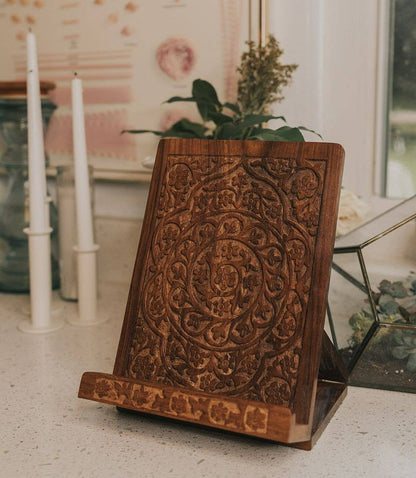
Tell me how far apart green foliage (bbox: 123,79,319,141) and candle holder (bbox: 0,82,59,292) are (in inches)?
9.5

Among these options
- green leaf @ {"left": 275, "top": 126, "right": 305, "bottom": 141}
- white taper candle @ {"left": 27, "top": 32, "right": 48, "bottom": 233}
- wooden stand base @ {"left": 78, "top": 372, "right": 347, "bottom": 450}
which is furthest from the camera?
white taper candle @ {"left": 27, "top": 32, "right": 48, "bottom": 233}

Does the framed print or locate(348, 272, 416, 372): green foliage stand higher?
the framed print

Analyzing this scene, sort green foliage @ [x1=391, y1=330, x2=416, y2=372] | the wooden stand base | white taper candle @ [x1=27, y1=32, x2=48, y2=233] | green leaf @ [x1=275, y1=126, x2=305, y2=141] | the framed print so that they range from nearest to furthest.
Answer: the wooden stand base < green foliage @ [x1=391, y1=330, x2=416, y2=372] < green leaf @ [x1=275, y1=126, x2=305, y2=141] < white taper candle @ [x1=27, y1=32, x2=48, y2=233] < the framed print

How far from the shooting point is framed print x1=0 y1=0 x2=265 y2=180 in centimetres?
107

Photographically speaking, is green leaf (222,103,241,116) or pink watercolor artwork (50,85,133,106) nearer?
green leaf (222,103,241,116)

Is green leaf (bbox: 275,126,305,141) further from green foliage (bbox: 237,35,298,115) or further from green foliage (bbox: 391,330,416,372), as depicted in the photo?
green foliage (bbox: 391,330,416,372)

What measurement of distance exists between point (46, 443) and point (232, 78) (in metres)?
0.68

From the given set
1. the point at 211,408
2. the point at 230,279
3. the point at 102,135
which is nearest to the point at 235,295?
the point at 230,279

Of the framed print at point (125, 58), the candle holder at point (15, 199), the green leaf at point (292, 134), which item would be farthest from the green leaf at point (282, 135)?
the candle holder at point (15, 199)

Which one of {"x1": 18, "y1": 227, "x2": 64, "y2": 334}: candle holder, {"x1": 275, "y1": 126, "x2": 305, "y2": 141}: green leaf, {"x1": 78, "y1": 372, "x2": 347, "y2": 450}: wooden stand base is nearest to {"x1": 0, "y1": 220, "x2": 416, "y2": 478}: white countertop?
{"x1": 78, "y1": 372, "x2": 347, "y2": 450}: wooden stand base

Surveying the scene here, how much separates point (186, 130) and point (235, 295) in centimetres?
46

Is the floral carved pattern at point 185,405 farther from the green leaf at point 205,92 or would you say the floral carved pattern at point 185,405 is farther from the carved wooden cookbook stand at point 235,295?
the green leaf at point 205,92

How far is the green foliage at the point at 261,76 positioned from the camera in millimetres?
974

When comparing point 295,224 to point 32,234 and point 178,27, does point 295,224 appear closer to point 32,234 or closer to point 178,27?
point 32,234
